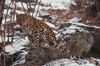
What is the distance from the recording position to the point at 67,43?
7309 millimetres

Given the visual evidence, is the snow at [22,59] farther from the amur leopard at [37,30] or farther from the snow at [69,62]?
the snow at [69,62]

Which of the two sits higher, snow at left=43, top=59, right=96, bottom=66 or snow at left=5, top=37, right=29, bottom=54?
snow at left=43, top=59, right=96, bottom=66

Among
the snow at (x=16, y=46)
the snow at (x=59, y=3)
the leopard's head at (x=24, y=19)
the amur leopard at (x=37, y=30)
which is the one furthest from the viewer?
the snow at (x=59, y=3)

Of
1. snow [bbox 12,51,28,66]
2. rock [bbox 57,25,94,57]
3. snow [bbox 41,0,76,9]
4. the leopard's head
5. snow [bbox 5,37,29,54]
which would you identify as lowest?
snow [bbox 41,0,76,9]

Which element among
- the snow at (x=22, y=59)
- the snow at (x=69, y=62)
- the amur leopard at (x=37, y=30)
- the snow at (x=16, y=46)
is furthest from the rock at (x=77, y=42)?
the snow at (x=16, y=46)

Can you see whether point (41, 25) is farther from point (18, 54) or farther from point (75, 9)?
point (75, 9)

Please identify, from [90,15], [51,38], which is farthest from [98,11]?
[51,38]

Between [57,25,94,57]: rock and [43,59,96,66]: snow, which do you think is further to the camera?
[57,25,94,57]: rock

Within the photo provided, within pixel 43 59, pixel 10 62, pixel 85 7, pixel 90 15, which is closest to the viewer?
pixel 43 59

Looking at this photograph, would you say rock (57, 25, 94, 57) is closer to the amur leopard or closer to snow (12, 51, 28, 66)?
the amur leopard

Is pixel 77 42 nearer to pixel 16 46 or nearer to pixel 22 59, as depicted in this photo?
pixel 22 59

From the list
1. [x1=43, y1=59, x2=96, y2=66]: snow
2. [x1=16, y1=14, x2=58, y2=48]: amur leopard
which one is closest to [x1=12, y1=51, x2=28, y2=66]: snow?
[x1=16, y1=14, x2=58, y2=48]: amur leopard

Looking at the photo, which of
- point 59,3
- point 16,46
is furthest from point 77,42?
point 59,3

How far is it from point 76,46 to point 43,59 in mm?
855
